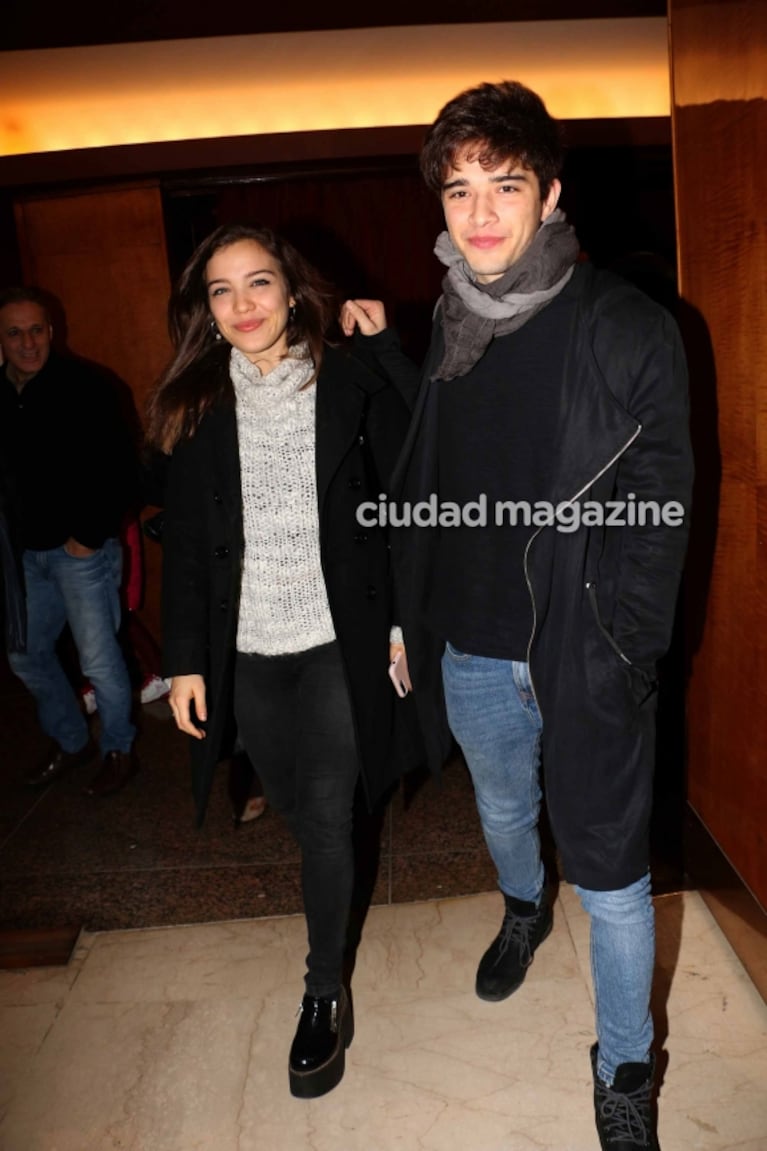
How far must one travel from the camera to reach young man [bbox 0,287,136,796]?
352cm

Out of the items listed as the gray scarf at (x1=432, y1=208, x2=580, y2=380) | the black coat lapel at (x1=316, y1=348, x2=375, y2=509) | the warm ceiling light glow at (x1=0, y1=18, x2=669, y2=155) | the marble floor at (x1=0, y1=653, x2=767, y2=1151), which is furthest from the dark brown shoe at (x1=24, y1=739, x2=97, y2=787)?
the warm ceiling light glow at (x1=0, y1=18, x2=669, y2=155)

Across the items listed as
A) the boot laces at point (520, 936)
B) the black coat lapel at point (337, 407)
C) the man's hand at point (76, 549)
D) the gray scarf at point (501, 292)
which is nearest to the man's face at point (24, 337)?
the man's hand at point (76, 549)

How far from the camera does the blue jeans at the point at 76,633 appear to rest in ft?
11.9

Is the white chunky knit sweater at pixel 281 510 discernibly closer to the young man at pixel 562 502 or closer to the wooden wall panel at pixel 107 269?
the young man at pixel 562 502

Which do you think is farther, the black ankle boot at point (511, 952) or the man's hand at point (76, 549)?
the man's hand at point (76, 549)

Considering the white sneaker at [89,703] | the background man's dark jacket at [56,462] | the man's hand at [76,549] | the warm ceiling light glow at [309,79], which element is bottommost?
the white sneaker at [89,703]

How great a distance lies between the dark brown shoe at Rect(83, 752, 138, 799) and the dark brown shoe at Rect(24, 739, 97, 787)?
0.59 ft

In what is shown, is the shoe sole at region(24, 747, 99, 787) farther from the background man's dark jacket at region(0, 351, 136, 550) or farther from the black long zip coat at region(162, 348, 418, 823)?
the black long zip coat at region(162, 348, 418, 823)

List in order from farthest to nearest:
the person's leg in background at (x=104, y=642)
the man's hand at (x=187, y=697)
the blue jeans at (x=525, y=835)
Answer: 1. the person's leg in background at (x=104, y=642)
2. the man's hand at (x=187, y=697)
3. the blue jeans at (x=525, y=835)

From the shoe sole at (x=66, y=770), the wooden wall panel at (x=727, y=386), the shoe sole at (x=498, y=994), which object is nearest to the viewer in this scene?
the wooden wall panel at (x=727, y=386)

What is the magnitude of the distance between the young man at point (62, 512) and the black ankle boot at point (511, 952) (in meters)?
1.89

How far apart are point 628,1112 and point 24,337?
3256 mm

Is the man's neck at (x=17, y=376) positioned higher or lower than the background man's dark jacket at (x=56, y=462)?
higher

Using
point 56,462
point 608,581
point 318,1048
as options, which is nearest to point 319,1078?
point 318,1048
